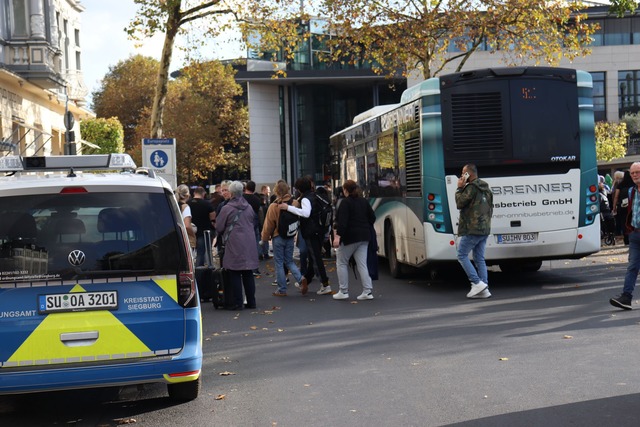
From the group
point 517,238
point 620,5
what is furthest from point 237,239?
point 620,5

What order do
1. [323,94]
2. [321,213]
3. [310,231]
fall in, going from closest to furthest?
[310,231] < [321,213] < [323,94]

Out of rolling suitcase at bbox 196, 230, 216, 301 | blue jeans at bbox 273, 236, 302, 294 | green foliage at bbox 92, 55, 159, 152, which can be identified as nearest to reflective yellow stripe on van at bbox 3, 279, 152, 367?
rolling suitcase at bbox 196, 230, 216, 301

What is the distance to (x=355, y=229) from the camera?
1359 centimetres

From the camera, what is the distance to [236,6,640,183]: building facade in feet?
211

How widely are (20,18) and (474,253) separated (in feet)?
72.4

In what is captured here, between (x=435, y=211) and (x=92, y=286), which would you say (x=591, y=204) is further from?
(x=92, y=286)

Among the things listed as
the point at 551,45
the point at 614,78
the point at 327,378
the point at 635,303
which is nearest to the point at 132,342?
the point at 327,378

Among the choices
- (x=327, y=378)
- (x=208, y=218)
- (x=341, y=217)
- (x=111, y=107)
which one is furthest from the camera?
(x=111, y=107)

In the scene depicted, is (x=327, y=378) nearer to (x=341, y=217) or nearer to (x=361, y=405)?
(x=361, y=405)

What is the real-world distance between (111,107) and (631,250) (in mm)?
65881

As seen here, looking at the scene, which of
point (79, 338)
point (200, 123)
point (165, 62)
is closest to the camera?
point (79, 338)

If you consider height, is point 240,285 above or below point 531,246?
below

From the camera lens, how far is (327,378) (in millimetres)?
8008

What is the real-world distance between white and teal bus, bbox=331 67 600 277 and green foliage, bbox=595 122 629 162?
46162 millimetres
